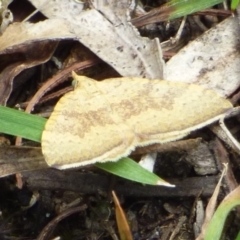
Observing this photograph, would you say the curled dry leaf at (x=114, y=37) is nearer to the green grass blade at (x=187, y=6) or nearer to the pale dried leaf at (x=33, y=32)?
the pale dried leaf at (x=33, y=32)

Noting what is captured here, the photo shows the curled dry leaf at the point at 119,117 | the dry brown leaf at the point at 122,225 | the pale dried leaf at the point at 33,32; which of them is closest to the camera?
the curled dry leaf at the point at 119,117

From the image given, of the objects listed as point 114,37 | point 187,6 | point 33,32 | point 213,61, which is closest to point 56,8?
point 33,32

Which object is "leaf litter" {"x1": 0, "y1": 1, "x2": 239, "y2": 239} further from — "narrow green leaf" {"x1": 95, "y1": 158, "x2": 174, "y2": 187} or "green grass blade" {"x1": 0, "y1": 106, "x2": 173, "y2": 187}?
"narrow green leaf" {"x1": 95, "y1": 158, "x2": 174, "y2": 187}

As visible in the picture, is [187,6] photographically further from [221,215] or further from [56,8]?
[221,215]

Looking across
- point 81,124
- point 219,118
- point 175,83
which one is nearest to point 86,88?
point 81,124

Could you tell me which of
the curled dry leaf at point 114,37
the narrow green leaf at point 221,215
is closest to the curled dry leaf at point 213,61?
the curled dry leaf at point 114,37

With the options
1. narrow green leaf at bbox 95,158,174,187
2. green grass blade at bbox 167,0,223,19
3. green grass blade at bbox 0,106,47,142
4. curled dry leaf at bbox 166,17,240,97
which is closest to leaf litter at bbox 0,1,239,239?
curled dry leaf at bbox 166,17,240,97
